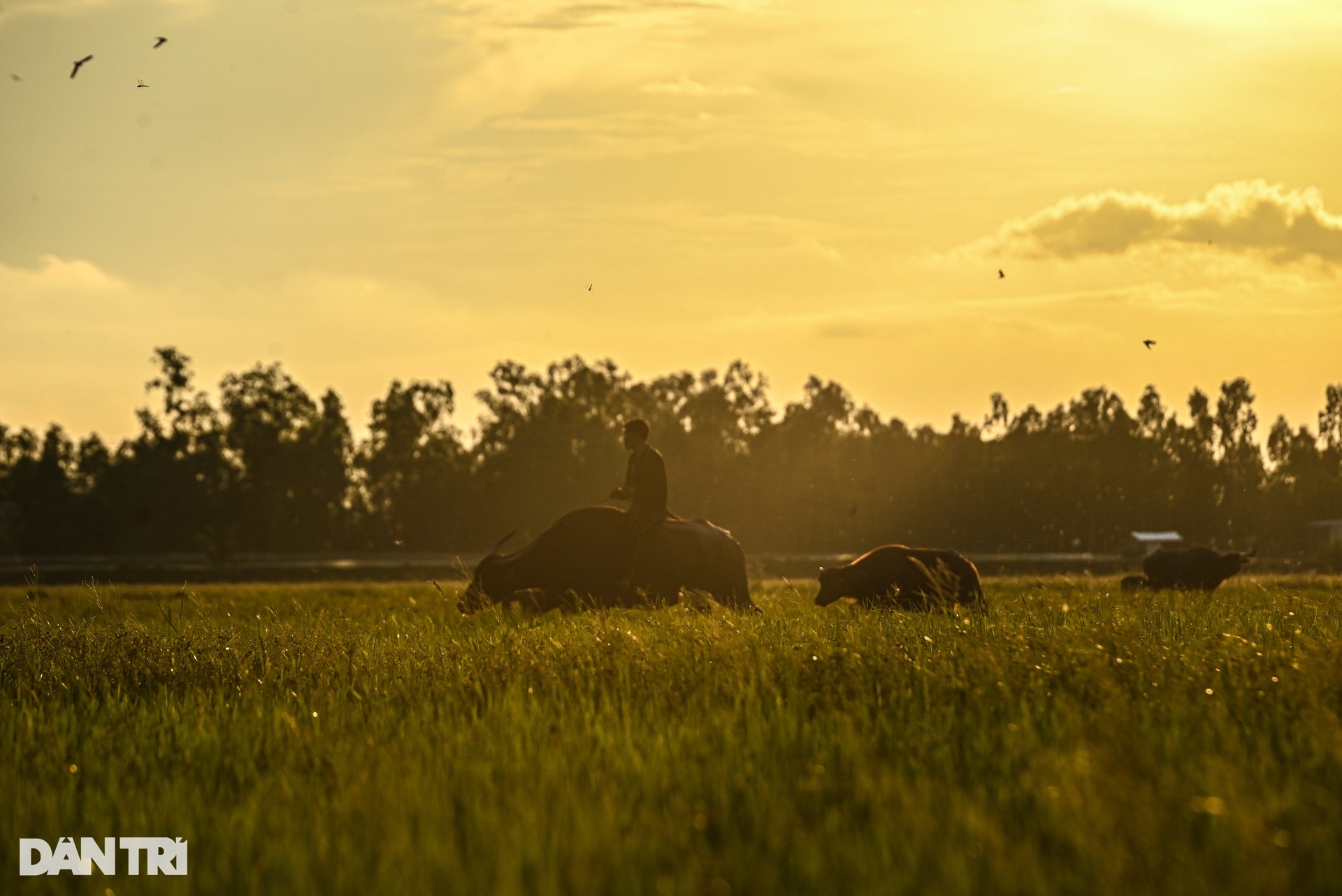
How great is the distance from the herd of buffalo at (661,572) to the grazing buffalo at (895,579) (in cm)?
1

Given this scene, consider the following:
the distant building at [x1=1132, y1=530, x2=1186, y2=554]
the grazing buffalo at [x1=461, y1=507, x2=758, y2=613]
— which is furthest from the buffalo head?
the distant building at [x1=1132, y1=530, x2=1186, y2=554]

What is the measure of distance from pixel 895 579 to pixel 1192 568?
843 cm

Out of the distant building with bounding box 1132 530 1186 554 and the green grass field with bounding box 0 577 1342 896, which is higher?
the green grass field with bounding box 0 577 1342 896

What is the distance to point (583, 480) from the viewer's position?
82062mm

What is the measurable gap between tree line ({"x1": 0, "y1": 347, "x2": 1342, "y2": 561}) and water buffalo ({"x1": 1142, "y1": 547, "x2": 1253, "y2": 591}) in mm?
56221

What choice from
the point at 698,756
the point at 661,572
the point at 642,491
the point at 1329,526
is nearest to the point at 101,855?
the point at 698,756

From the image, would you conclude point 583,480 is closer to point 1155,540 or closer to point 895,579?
point 1155,540

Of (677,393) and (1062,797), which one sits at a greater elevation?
(677,393)

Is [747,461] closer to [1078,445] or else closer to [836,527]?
[836,527]

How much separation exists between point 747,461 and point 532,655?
7942cm

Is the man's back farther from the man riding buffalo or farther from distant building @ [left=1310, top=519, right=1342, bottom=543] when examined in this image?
distant building @ [left=1310, top=519, right=1342, bottom=543]

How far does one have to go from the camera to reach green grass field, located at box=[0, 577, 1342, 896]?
4449 millimetres

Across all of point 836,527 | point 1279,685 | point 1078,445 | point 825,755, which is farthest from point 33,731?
point 1078,445

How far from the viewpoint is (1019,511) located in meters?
83.7
